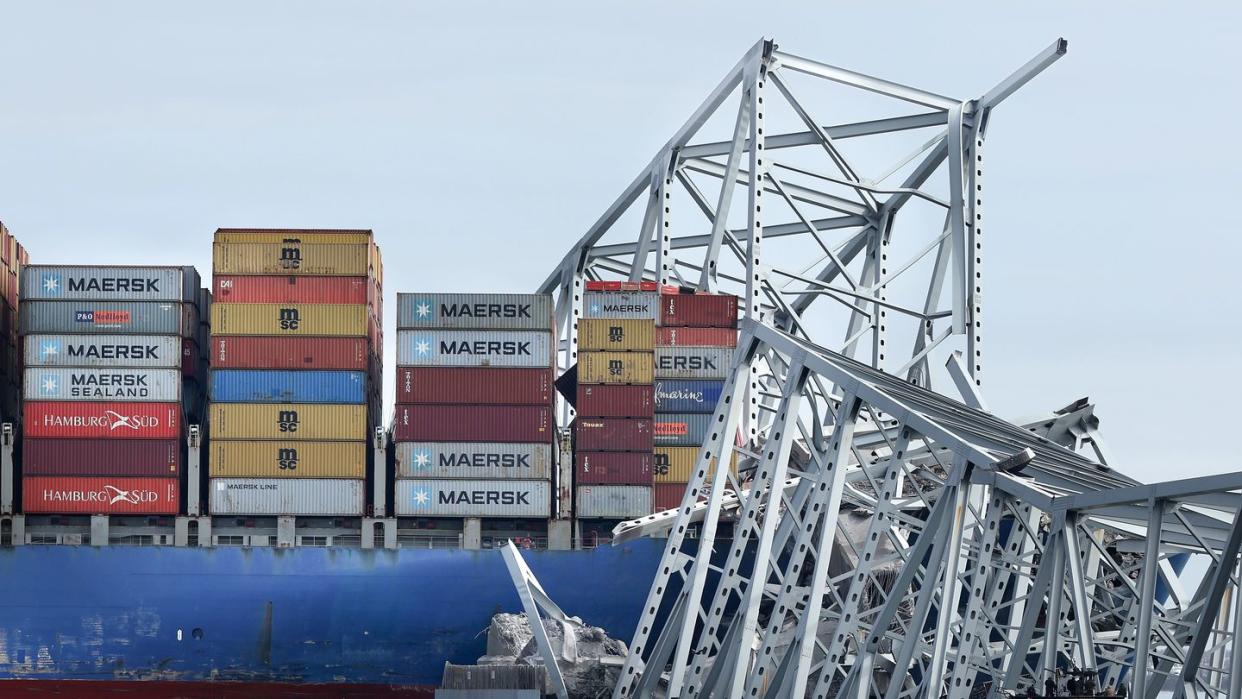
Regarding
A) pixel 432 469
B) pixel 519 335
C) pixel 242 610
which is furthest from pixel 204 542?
pixel 519 335

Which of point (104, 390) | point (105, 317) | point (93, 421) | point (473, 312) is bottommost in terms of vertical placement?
point (93, 421)

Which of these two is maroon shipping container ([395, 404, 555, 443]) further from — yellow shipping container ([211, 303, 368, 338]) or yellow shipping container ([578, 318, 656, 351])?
yellow shipping container ([211, 303, 368, 338])

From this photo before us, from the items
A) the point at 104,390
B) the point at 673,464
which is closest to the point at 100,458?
the point at 104,390

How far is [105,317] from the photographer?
77.2 meters

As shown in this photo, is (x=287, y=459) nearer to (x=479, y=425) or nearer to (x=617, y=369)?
(x=479, y=425)

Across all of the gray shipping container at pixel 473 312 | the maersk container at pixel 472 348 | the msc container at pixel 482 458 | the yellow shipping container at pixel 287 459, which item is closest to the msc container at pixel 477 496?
the msc container at pixel 482 458

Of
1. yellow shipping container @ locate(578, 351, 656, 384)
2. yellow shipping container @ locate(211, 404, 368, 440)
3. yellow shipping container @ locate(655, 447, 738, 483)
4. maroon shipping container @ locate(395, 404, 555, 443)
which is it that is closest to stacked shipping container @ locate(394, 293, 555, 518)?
maroon shipping container @ locate(395, 404, 555, 443)

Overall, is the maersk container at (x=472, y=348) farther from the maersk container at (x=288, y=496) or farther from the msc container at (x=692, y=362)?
the maersk container at (x=288, y=496)

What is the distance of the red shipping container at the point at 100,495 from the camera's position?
76.4 m

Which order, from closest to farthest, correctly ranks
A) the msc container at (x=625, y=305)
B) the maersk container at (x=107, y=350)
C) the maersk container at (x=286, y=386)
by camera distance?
the maersk container at (x=286, y=386) < the maersk container at (x=107, y=350) < the msc container at (x=625, y=305)

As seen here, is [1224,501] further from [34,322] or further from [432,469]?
[34,322]

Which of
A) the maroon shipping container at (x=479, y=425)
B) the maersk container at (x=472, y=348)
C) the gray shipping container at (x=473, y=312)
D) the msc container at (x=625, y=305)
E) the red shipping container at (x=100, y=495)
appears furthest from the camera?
the msc container at (x=625, y=305)

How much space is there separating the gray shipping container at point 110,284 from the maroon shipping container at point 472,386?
→ 937cm

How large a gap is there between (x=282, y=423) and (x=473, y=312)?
8.21 metres
